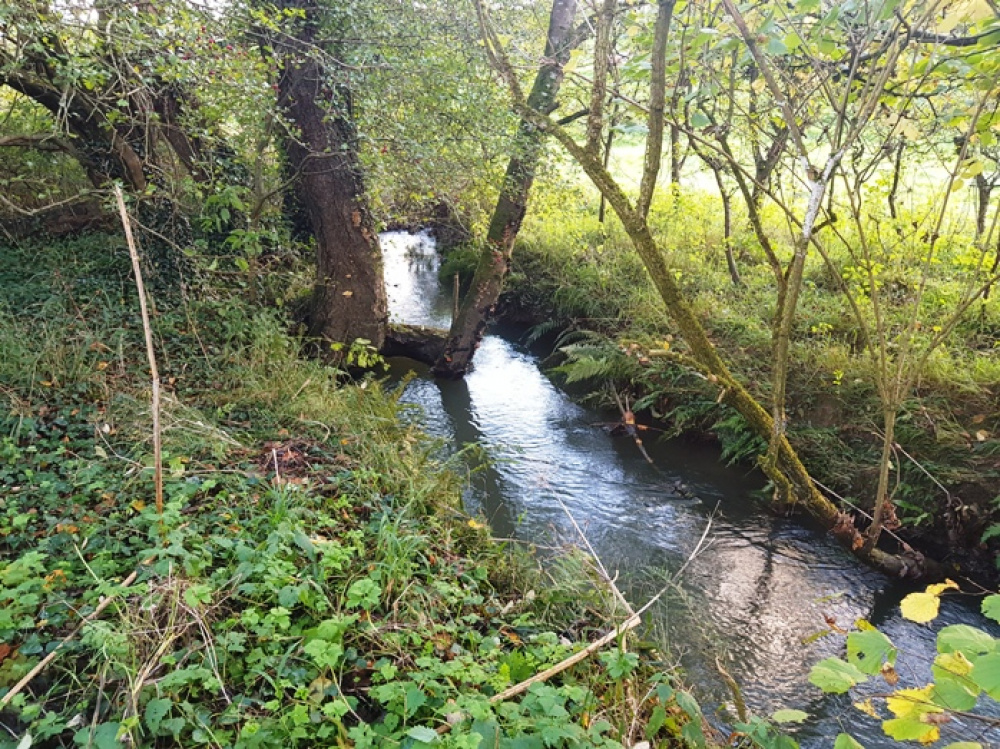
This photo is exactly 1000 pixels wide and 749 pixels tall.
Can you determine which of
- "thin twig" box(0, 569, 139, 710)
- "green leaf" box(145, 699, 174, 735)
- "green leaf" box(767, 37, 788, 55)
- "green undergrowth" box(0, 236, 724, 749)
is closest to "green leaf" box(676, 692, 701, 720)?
"green undergrowth" box(0, 236, 724, 749)

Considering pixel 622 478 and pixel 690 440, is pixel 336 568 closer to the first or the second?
pixel 622 478

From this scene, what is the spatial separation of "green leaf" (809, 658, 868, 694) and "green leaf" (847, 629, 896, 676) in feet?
0.09

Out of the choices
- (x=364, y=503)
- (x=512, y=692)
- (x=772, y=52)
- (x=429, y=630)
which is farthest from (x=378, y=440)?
(x=772, y=52)

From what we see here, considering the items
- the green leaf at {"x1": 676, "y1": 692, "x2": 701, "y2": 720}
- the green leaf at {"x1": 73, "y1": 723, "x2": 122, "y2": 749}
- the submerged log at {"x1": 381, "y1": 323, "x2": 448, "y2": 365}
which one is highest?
the submerged log at {"x1": 381, "y1": 323, "x2": 448, "y2": 365}

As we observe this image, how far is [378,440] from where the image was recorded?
4609 mm

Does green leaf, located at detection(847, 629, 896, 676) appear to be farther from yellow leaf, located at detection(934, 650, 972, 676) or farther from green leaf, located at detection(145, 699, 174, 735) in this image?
green leaf, located at detection(145, 699, 174, 735)

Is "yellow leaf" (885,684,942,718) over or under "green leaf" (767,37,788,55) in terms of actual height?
under

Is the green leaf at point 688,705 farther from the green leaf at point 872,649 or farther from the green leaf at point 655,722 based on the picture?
the green leaf at point 872,649

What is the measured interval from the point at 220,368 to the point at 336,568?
9.87 feet

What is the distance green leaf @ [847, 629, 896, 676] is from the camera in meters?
1.47

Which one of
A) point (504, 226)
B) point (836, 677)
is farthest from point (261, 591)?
point (504, 226)

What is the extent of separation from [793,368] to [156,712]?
5.76 meters

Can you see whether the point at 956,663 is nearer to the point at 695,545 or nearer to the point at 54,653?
the point at 54,653

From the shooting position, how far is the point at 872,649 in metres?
1.51
